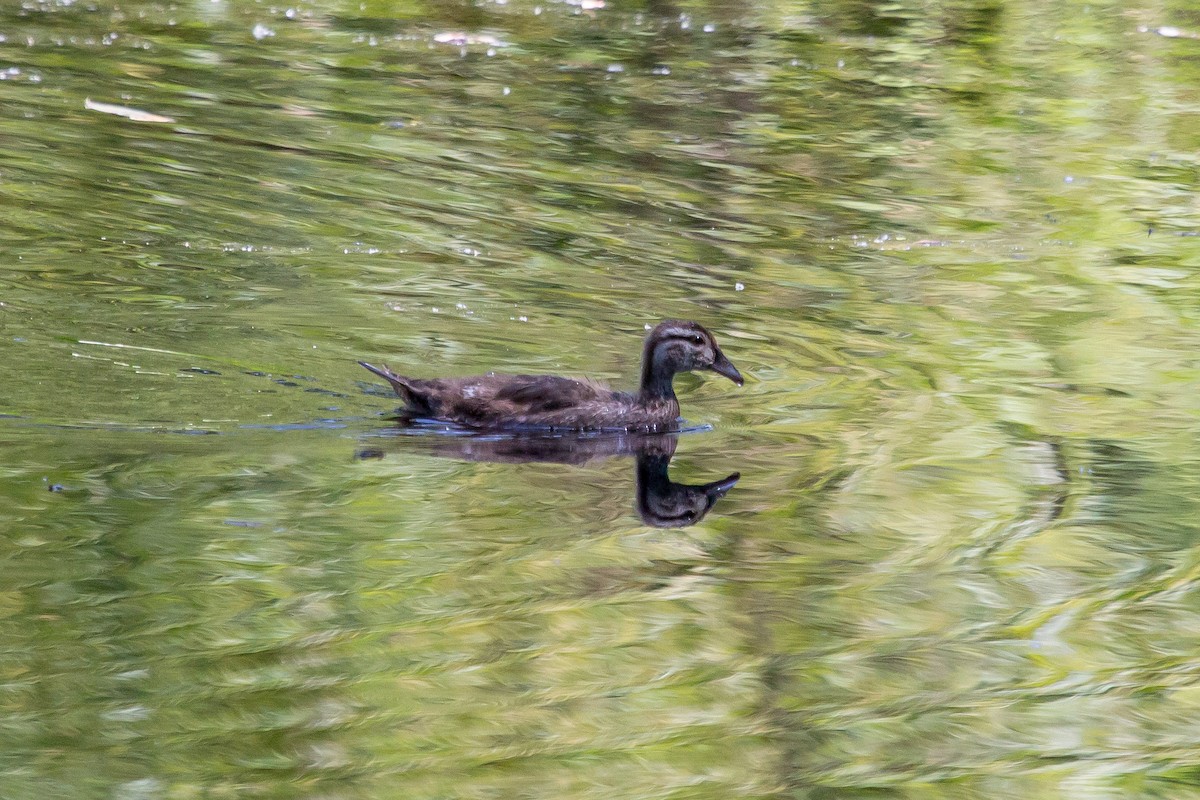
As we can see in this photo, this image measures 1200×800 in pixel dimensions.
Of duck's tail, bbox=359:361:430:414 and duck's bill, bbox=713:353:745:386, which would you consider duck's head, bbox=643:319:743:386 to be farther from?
duck's tail, bbox=359:361:430:414

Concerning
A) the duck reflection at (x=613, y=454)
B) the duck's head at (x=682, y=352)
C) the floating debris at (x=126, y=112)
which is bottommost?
the duck reflection at (x=613, y=454)

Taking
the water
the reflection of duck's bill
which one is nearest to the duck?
the water

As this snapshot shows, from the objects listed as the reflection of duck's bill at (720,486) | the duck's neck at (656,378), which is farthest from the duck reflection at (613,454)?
the duck's neck at (656,378)

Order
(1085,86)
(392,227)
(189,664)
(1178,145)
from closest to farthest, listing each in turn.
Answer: (189,664) → (392,227) → (1178,145) → (1085,86)

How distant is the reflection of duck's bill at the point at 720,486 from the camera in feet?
22.2

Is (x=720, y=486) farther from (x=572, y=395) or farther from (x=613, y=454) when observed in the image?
(x=572, y=395)

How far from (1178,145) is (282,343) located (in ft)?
26.2

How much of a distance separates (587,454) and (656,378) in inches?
29.5

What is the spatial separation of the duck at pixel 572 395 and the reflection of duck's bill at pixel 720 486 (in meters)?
1.14

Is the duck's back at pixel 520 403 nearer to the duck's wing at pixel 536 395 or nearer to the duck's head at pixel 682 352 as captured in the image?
the duck's wing at pixel 536 395

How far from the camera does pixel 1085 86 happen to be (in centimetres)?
1588

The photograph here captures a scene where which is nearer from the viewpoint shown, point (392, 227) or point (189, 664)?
point (189, 664)

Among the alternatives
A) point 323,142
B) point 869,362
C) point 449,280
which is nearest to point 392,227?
point 449,280

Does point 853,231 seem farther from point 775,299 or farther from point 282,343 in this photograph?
point 282,343
